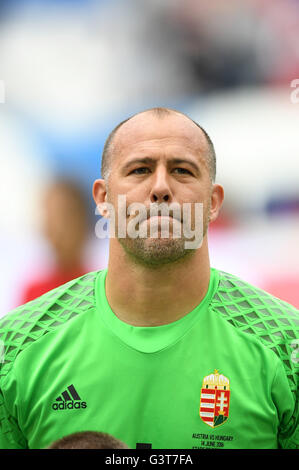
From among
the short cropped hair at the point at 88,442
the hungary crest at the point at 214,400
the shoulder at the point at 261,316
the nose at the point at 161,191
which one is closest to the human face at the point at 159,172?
the nose at the point at 161,191

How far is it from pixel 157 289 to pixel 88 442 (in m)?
0.69

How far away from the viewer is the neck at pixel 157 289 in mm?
2041

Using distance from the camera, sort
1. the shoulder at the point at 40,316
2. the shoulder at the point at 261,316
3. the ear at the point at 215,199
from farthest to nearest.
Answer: the ear at the point at 215,199 → the shoulder at the point at 40,316 → the shoulder at the point at 261,316

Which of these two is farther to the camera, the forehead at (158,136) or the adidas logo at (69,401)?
the forehead at (158,136)

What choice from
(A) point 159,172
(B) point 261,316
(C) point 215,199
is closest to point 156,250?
(A) point 159,172

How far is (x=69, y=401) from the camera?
6.32 ft

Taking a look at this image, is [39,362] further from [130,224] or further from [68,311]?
[130,224]

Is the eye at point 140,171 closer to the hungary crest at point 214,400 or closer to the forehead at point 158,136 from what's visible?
the forehead at point 158,136

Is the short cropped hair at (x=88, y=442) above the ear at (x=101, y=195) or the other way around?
the other way around

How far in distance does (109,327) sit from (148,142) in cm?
84

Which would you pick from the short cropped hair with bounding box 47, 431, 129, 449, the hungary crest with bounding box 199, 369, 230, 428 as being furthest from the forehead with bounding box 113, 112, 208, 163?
the short cropped hair with bounding box 47, 431, 129, 449

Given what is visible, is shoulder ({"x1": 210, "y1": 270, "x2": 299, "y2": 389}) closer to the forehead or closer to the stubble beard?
the stubble beard

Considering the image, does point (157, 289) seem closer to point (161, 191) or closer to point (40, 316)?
point (161, 191)
